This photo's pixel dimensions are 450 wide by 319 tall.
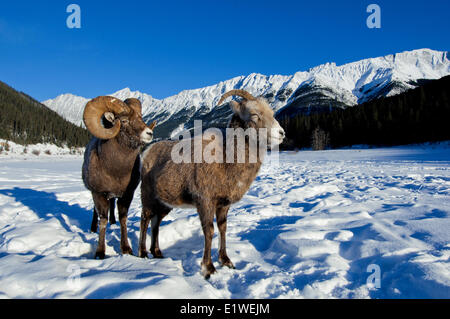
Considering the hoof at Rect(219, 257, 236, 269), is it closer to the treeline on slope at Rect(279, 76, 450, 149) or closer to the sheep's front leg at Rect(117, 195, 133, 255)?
the sheep's front leg at Rect(117, 195, 133, 255)

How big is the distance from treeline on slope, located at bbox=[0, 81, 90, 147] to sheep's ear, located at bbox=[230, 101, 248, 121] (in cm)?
11290

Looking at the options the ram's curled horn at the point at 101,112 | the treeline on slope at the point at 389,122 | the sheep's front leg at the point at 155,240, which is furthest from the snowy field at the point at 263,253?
the treeline on slope at the point at 389,122

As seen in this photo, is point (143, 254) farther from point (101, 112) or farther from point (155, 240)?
point (101, 112)

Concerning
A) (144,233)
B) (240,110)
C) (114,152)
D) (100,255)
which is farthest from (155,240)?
(240,110)

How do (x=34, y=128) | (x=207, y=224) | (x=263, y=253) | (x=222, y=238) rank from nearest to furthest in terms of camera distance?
1. (x=207, y=224)
2. (x=222, y=238)
3. (x=263, y=253)
4. (x=34, y=128)

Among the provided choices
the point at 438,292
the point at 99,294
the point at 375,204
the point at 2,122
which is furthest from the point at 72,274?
the point at 2,122

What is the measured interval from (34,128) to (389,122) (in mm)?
132342

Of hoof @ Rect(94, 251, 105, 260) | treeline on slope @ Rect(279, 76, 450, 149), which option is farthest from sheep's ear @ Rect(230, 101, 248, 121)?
treeline on slope @ Rect(279, 76, 450, 149)

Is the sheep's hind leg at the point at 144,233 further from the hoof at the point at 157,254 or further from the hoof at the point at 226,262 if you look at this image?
the hoof at the point at 226,262

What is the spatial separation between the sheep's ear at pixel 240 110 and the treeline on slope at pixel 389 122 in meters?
63.2

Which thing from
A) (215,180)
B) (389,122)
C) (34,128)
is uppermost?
(34,128)

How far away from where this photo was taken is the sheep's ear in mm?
4118

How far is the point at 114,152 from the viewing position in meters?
4.72

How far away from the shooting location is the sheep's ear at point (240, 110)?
162 inches
